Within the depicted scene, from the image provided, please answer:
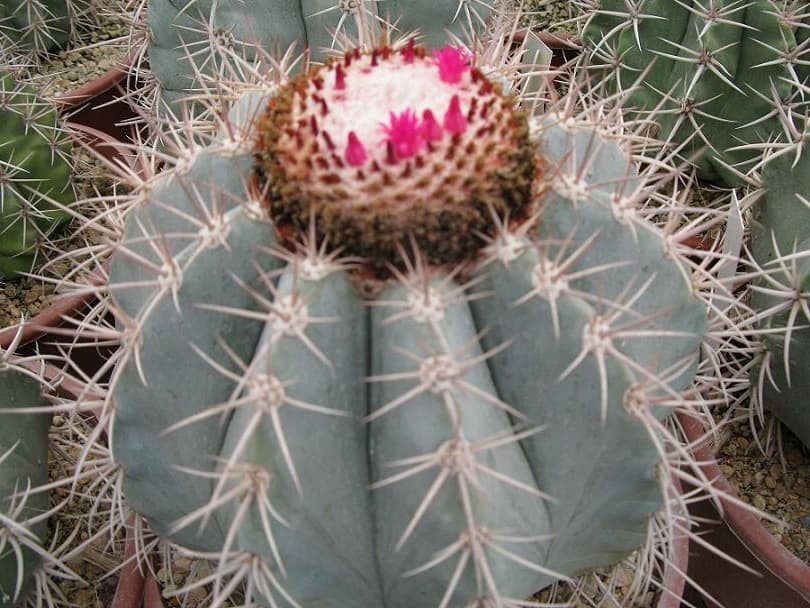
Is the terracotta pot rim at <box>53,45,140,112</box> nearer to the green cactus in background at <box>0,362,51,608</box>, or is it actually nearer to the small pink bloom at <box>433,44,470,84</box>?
the green cactus in background at <box>0,362,51,608</box>

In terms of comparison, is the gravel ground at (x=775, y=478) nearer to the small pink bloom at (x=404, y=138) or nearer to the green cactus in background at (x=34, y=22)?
the small pink bloom at (x=404, y=138)

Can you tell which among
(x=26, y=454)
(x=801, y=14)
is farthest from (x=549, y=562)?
(x=801, y=14)

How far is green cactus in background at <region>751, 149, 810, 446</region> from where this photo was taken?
1214 mm

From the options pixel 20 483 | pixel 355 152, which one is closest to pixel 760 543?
pixel 355 152

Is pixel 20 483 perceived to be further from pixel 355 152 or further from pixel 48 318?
pixel 355 152

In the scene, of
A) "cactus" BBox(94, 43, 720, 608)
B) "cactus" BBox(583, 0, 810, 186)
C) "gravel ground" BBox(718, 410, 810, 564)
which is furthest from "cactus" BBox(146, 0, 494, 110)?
"gravel ground" BBox(718, 410, 810, 564)

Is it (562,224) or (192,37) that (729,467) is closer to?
(562,224)

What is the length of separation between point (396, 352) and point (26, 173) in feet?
4.08

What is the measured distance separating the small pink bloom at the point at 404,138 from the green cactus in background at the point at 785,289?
62 centimetres

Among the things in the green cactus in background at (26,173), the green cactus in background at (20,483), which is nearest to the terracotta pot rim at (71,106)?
the green cactus in background at (26,173)

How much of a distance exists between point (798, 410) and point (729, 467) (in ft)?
0.57

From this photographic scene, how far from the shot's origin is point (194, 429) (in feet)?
2.90

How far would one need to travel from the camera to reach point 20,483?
116 cm

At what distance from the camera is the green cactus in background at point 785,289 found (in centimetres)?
121
